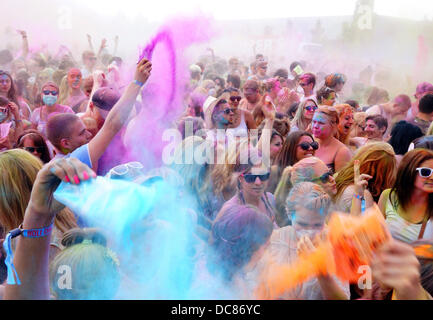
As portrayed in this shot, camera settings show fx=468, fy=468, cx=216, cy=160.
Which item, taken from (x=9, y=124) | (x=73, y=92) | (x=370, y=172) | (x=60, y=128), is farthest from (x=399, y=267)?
(x=73, y=92)

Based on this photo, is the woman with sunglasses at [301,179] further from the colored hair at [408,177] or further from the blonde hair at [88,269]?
the blonde hair at [88,269]

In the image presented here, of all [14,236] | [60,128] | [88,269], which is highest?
[60,128]

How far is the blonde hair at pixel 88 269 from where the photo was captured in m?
1.60

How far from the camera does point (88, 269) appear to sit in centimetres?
160

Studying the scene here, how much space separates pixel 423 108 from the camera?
3.12 meters

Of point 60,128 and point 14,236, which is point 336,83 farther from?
point 14,236

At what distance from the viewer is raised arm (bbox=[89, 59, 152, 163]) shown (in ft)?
6.23

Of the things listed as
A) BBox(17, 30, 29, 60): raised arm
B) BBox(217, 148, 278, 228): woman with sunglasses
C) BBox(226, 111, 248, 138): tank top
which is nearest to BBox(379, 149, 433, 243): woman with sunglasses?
BBox(217, 148, 278, 228): woman with sunglasses

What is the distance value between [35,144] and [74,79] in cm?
113

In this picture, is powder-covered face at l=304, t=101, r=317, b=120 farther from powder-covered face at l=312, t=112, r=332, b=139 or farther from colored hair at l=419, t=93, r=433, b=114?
colored hair at l=419, t=93, r=433, b=114

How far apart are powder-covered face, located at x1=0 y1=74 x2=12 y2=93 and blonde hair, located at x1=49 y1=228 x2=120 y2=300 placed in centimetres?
175

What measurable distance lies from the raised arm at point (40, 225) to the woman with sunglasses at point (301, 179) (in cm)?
92

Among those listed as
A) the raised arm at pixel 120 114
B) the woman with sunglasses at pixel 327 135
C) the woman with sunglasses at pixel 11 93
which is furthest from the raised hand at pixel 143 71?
the woman with sunglasses at pixel 11 93
